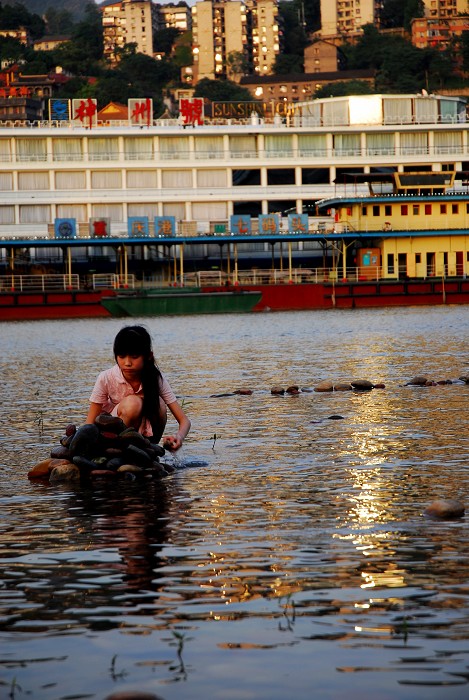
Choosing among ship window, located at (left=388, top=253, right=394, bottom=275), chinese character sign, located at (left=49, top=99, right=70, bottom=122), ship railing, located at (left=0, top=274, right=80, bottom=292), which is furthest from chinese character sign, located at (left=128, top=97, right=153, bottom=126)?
ship window, located at (left=388, top=253, right=394, bottom=275)

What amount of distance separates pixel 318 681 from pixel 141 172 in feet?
266

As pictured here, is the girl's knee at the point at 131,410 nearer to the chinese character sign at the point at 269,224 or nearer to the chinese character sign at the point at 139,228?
the chinese character sign at the point at 139,228

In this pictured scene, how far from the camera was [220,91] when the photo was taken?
582ft

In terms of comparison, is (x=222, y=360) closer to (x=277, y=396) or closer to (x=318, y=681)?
(x=277, y=396)

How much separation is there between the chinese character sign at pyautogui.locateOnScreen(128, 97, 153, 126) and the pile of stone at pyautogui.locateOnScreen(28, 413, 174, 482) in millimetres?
74381

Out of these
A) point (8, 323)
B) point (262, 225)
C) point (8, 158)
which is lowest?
point (8, 323)

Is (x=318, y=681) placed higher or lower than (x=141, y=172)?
lower

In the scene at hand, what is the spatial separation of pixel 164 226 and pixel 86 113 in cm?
1464

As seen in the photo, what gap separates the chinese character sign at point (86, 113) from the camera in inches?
3327

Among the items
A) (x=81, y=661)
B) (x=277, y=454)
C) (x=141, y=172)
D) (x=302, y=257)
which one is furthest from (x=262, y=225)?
(x=81, y=661)

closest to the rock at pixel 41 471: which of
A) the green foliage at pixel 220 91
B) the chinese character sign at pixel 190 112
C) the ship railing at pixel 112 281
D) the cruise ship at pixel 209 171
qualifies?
the ship railing at pixel 112 281

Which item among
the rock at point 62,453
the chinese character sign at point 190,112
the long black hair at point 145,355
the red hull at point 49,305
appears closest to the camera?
the long black hair at point 145,355

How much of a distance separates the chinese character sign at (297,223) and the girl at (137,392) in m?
62.2

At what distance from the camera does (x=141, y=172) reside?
279 ft
